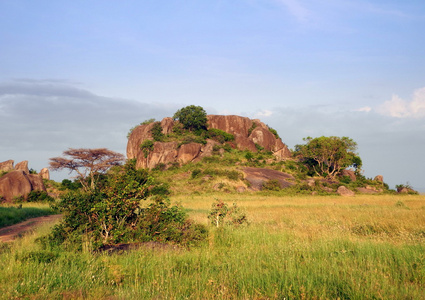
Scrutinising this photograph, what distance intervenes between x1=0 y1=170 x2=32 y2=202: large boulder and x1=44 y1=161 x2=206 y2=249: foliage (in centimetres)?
2331

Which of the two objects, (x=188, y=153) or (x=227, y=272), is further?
(x=188, y=153)

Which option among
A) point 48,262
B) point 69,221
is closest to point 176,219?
point 69,221

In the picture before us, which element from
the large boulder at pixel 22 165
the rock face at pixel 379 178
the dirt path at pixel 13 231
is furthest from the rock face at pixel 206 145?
the dirt path at pixel 13 231

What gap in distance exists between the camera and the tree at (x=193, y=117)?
225ft

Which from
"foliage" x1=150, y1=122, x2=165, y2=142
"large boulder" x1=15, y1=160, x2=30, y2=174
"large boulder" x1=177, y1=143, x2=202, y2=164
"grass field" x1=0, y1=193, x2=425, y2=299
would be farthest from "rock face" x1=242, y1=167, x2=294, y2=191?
"grass field" x1=0, y1=193, x2=425, y2=299

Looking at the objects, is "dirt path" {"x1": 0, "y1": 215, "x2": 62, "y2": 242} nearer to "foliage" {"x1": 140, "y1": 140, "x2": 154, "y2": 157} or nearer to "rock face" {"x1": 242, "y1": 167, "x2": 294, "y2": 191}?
"rock face" {"x1": 242, "y1": 167, "x2": 294, "y2": 191}

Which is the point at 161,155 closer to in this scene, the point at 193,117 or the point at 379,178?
the point at 193,117

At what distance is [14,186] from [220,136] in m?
42.1

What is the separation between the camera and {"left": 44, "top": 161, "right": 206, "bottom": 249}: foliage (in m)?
9.09

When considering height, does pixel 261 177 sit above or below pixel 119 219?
above

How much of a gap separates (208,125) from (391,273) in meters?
65.8

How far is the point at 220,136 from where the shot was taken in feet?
222

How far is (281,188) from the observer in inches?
1646

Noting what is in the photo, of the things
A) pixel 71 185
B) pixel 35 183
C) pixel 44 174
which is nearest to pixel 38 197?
pixel 35 183
